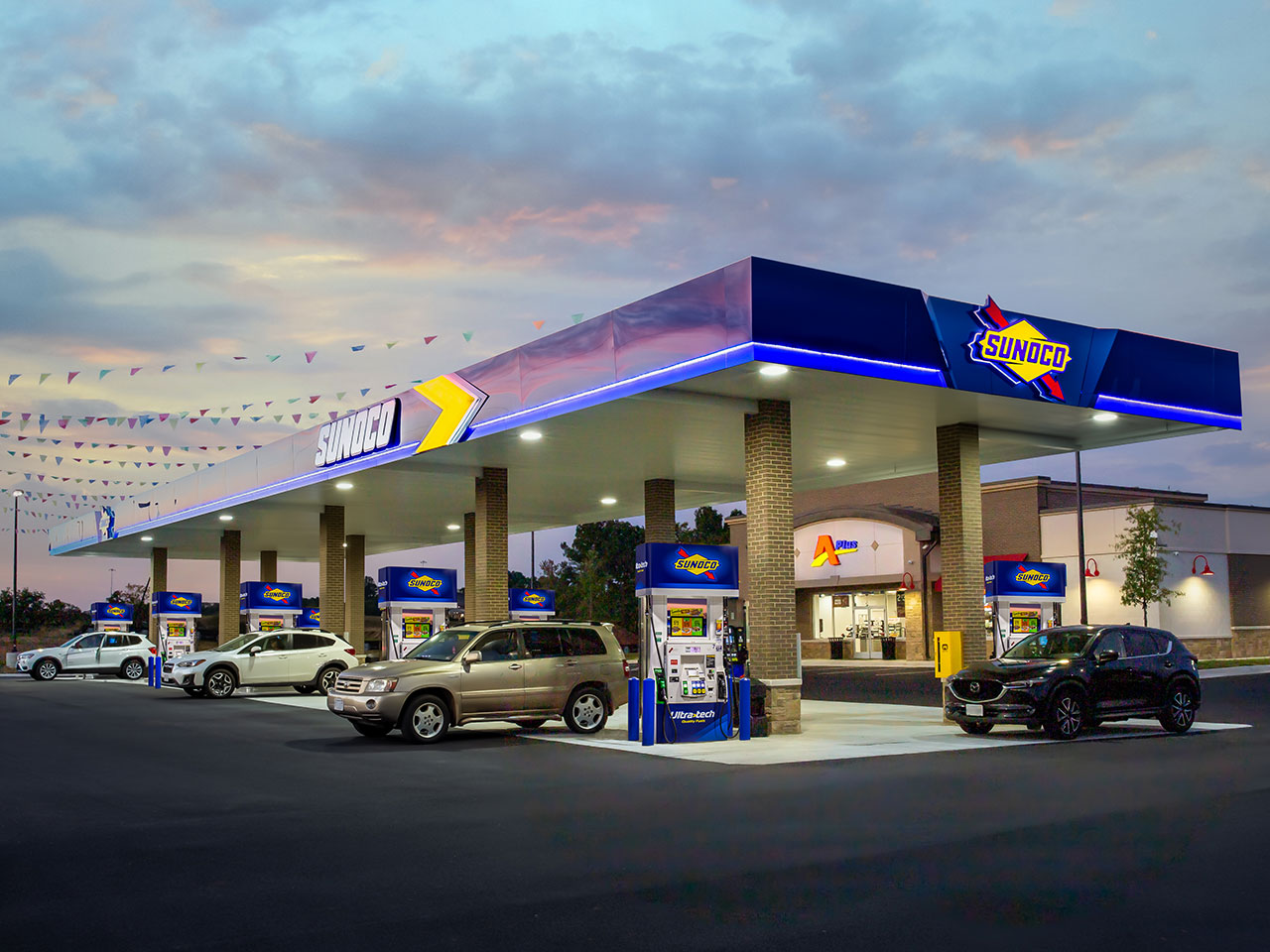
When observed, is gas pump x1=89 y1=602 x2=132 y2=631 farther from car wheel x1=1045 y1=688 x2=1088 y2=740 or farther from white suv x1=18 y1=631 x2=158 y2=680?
car wheel x1=1045 y1=688 x2=1088 y2=740

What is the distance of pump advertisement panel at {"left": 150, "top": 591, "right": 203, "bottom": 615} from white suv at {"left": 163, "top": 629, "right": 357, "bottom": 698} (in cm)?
1019

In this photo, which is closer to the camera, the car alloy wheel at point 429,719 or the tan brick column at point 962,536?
the car alloy wheel at point 429,719

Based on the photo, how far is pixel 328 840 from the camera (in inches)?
378

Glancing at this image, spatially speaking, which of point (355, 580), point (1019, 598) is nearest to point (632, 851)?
point (1019, 598)

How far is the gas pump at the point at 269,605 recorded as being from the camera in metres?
35.0

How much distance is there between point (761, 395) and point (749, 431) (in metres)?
0.92

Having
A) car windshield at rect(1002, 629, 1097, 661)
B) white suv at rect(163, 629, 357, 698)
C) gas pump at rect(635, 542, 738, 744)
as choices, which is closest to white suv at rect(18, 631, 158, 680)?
white suv at rect(163, 629, 357, 698)

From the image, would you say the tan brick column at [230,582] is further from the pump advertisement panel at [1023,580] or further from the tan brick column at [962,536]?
the tan brick column at [962,536]

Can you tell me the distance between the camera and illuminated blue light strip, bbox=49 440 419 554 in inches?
991

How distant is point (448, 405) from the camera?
2295 cm

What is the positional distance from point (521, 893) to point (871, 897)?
2190 mm

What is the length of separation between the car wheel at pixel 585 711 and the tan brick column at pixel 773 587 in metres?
2.51

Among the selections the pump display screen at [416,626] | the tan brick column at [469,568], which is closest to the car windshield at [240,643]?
the pump display screen at [416,626]

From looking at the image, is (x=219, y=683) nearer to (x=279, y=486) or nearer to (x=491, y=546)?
(x=279, y=486)
